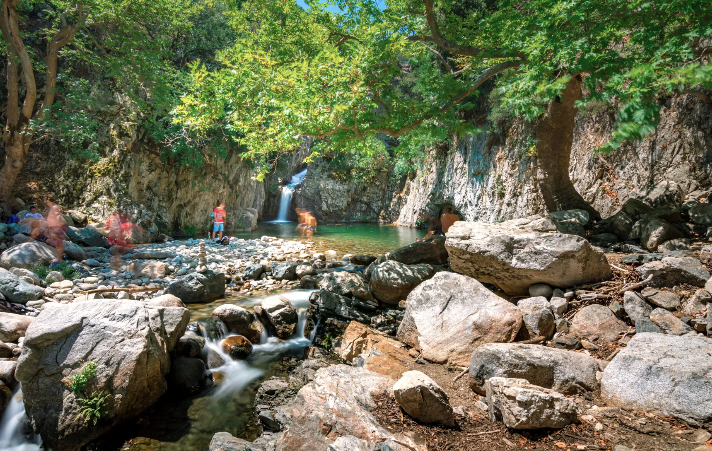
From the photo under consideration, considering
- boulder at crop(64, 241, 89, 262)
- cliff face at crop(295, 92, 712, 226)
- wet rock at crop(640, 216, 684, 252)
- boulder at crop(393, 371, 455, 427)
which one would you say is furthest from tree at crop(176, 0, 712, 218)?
boulder at crop(64, 241, 89, 262)

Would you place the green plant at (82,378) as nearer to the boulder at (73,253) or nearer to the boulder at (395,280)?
the boulder at (395,280)

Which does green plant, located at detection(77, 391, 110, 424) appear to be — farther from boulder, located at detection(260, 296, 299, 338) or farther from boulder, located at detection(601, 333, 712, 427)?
boulder, located at detection(601, 333, 712, 427)

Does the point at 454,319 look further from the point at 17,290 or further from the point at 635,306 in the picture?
the point at 17,290

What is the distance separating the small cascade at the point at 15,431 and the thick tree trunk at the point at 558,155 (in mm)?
10753

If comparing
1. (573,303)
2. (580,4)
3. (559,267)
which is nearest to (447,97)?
(580,4)

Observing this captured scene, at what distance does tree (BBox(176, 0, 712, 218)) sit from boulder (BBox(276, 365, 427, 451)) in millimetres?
3341

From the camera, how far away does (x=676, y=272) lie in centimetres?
412

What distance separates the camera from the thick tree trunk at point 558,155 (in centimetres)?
821

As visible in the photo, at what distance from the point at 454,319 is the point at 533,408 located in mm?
2023

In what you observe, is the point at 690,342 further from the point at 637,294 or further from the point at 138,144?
the point at 138,144

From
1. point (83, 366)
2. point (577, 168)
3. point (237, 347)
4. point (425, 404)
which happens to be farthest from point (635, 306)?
point (577, 168)

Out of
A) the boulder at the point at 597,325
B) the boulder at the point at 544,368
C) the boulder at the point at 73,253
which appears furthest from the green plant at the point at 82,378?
the boulder at the point at 73,253

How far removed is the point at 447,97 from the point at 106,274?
9.46m

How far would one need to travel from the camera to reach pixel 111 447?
3383mm
